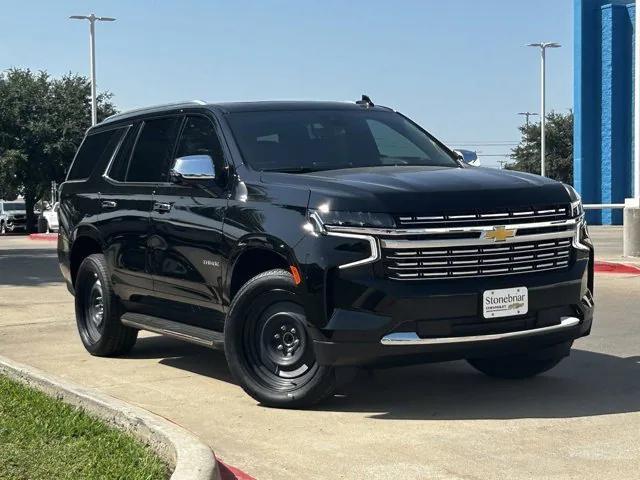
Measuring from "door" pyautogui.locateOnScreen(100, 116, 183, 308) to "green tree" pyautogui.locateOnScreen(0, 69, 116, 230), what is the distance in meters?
45.6

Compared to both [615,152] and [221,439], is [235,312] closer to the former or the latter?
[221,439]

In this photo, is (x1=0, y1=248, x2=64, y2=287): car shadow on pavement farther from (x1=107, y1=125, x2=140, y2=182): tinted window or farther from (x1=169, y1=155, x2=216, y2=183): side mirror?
(x1=169, y1=155, x2=216, y2=183): side mirror

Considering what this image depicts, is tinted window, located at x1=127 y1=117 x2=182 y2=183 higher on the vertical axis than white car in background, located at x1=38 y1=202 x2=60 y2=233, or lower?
higher

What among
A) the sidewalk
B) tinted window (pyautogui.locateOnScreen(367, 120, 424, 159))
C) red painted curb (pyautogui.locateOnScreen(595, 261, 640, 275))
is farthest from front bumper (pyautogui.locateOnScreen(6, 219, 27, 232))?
tinted window (pyautogui.locateOnScreen(367, 120, 424, 159))

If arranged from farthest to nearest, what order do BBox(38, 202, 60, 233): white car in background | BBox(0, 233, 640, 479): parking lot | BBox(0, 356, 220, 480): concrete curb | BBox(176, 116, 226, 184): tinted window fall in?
BBox(38, 202, 60, 233): white car in background
BBox(176, 116, 226, 184): tinted window
BBox(0, 233, 640, 479): parking lot
BBox(0, 356, 220, 480): concrete curb

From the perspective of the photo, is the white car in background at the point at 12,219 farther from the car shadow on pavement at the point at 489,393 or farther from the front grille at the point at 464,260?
the front grille at the point at 464,260

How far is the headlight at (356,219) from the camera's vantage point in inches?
247

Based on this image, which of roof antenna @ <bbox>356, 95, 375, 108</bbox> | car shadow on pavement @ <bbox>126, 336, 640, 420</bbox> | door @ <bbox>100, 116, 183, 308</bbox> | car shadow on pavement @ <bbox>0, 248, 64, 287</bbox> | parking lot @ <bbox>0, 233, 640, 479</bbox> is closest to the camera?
parking lot @ <bbox>0, 233, 640, 479</bbox>

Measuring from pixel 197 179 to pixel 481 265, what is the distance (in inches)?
84.3

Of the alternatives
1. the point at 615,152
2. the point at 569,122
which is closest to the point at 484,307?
the point at 615,152

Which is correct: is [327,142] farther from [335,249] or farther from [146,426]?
[146,426]

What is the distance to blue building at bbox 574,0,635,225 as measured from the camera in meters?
43.0

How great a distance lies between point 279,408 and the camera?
6.82 metres

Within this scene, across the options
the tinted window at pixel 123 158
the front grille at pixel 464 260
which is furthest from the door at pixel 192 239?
the front grille at pixel 464 260
